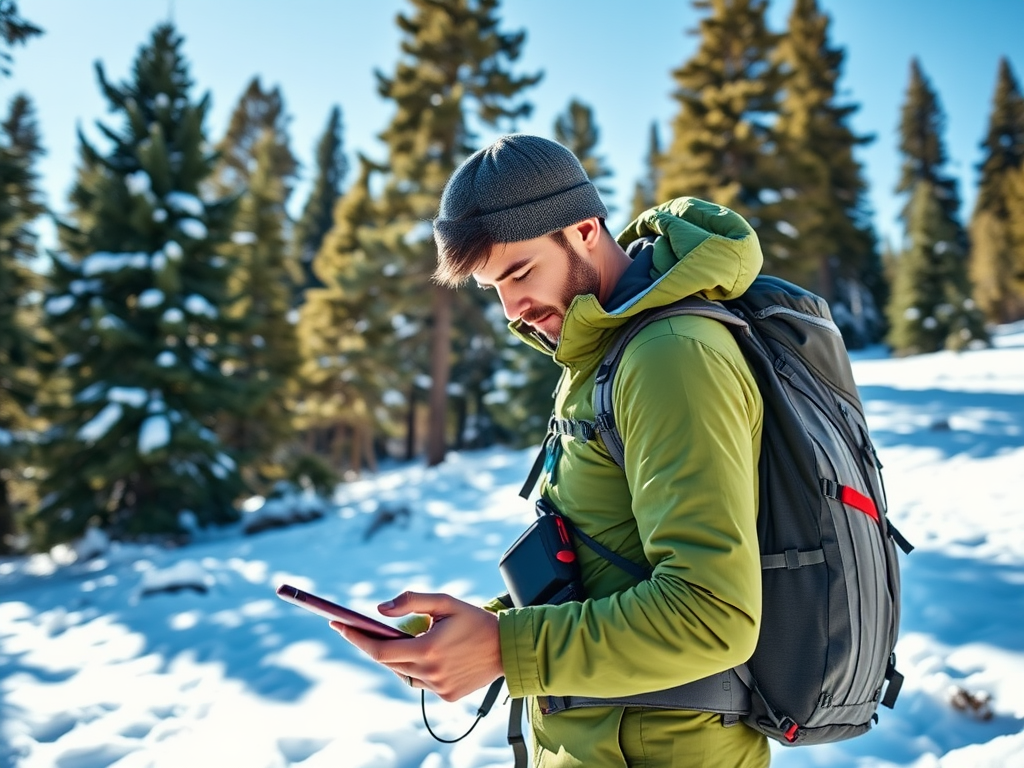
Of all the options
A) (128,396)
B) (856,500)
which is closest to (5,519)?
(128,396)

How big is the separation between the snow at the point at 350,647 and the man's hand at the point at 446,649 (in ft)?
8.20

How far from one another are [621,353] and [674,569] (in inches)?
18.3

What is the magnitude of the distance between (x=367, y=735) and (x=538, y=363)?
21.0 metres

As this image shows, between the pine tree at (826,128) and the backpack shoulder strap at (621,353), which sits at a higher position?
the pine tree at (826,128)

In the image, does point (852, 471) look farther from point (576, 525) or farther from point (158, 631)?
point (158, 631)

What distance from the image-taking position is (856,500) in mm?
1314

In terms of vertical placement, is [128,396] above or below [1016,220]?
below

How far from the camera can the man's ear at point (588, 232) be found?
5.14 feet

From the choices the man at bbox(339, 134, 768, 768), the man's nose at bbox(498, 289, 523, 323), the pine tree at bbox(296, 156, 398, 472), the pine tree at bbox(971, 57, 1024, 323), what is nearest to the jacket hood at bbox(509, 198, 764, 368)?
the man at bbox(339, 134, 768, 768)

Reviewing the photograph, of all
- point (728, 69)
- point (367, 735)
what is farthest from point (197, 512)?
point (728, 69)

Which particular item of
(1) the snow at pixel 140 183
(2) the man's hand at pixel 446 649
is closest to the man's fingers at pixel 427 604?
(2) the man's hand at pixel 446 649

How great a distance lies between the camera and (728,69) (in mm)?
18969

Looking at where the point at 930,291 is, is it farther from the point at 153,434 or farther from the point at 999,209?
the point at 153,434

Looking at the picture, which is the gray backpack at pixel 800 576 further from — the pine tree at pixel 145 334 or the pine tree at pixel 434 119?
the pine tree at pixel 434 119
